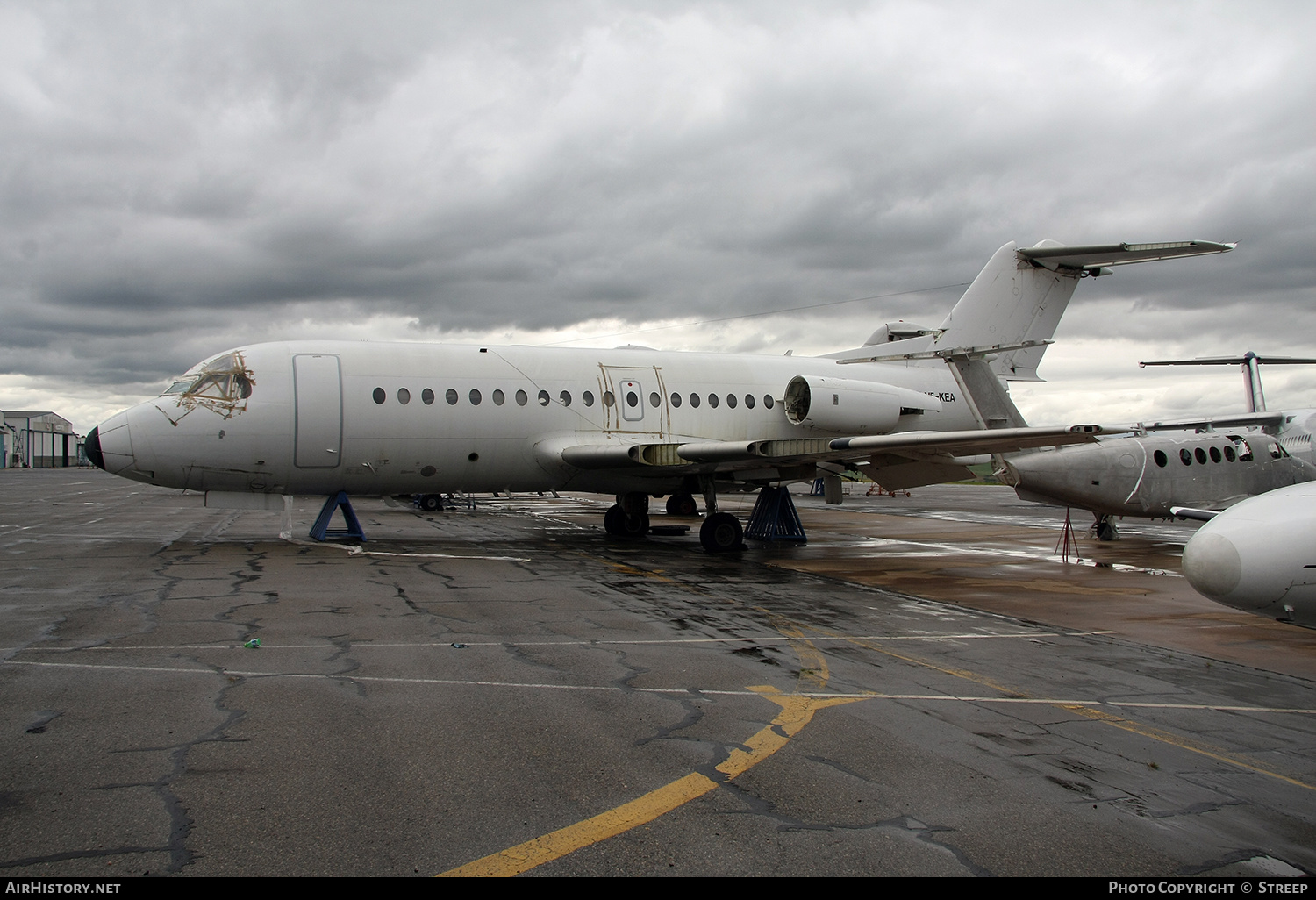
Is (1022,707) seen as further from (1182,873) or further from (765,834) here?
(765,834)

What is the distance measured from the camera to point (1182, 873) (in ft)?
11.5

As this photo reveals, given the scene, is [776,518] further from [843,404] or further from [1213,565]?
[1213,565]

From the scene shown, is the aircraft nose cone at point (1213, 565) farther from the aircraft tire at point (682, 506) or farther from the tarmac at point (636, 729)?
the aircraft tire at point (682, 506)

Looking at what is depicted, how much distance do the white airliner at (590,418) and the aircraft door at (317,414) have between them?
0.03 m

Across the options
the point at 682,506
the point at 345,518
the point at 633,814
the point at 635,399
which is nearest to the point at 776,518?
the point at 635,399

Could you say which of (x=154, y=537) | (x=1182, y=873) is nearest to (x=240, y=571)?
(x=154, y=537)

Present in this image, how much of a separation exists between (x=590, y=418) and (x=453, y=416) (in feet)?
9.14

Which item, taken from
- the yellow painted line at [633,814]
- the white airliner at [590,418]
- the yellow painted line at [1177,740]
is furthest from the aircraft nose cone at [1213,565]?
the white airliner at [590,418]

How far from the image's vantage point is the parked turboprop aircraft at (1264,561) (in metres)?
5.95

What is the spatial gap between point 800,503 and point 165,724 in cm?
3348

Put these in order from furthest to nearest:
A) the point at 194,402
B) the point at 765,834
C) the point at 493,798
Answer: the point at 194,402
the point at 493,798
the point at 765,834

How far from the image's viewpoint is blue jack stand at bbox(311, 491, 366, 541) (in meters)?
16.1

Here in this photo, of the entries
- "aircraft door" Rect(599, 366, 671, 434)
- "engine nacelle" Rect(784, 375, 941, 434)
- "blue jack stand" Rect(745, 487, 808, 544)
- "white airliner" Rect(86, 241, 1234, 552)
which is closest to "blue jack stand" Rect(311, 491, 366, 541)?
"white airliner" Rect(86, 241, 1234, 552)

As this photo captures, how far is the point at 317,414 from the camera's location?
14836 mm
